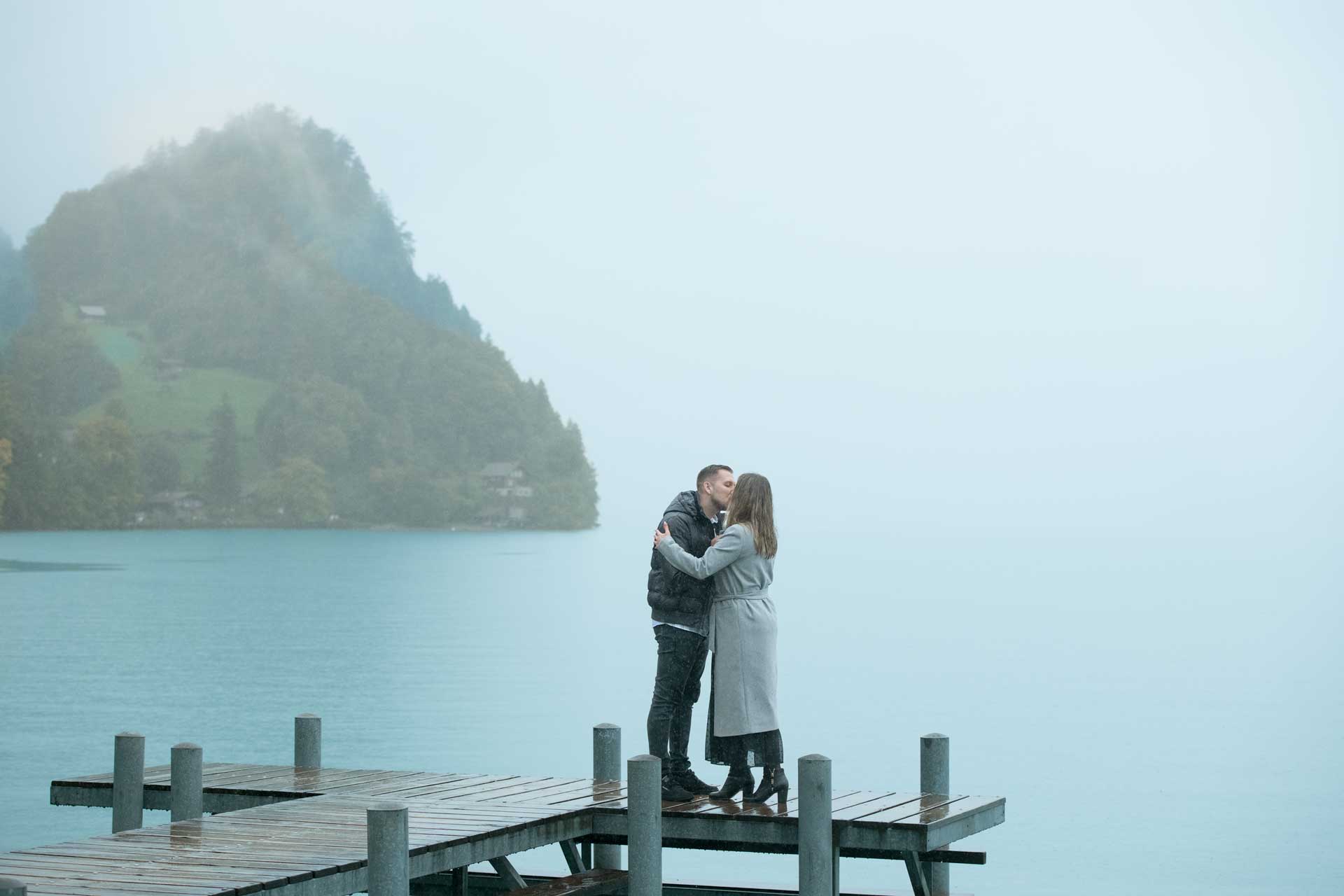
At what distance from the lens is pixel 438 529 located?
14762cm

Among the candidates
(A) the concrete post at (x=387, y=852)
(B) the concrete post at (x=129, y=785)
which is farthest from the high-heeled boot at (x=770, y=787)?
(B) the concrete post at (x=129, y=785)

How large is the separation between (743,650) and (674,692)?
0.42 metres

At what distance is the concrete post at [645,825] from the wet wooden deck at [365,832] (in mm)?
427

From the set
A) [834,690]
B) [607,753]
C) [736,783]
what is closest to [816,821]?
[736,783]

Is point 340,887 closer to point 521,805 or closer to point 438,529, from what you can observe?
point 521,805

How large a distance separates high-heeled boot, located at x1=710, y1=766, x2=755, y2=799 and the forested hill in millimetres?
115739

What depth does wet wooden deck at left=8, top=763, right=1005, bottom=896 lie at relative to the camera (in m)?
7.53

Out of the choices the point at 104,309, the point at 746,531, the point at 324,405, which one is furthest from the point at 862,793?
the point at 104,309

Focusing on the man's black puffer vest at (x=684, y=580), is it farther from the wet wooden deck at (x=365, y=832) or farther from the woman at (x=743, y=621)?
the wet wooden deck at (x=365, y=832)

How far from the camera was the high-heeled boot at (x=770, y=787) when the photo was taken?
9.17 meters

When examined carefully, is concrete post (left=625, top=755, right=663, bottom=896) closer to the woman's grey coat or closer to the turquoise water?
the woman's grey coat

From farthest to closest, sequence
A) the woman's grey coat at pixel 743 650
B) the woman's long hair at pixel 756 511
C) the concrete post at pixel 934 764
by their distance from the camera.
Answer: the concrete post at pixel 934 764 → the woman's grey coat at pixel 743 650 → the woman's long hair at pixel 756 511

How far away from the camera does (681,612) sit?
8945mm

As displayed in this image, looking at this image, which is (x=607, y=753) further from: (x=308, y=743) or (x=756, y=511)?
(x=756, y=511)
